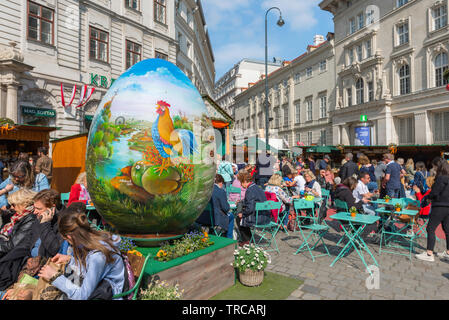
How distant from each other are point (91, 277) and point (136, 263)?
64 cm

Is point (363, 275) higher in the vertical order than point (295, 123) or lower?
lower

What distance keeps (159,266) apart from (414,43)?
98.2 ft

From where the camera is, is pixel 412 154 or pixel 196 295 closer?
pixel 196 295

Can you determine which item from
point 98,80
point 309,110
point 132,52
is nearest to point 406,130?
point 309,110

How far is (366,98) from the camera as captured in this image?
2952 cm

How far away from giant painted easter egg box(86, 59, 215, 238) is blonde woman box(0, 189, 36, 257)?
85 centimetres

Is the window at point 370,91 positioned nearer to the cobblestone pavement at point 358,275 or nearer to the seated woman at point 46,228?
the cobblestone pavement at point 358,275

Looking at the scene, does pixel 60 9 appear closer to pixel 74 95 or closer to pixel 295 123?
pixel 74 95

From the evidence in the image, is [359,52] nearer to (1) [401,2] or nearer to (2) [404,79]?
(1) [401,2]

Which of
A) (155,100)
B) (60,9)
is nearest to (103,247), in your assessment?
(155,100)

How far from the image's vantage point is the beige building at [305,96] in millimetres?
35656

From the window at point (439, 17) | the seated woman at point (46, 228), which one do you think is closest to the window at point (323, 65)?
the window at point (439, 17)

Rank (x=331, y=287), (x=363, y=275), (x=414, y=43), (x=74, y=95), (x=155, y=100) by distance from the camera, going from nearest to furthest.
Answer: (x=155, y=100) < (x=331, y=287) < (x=363, y=275) < (x=74, y=95) < (x=414, y=43)

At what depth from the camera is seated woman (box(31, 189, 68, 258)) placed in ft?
10.3
